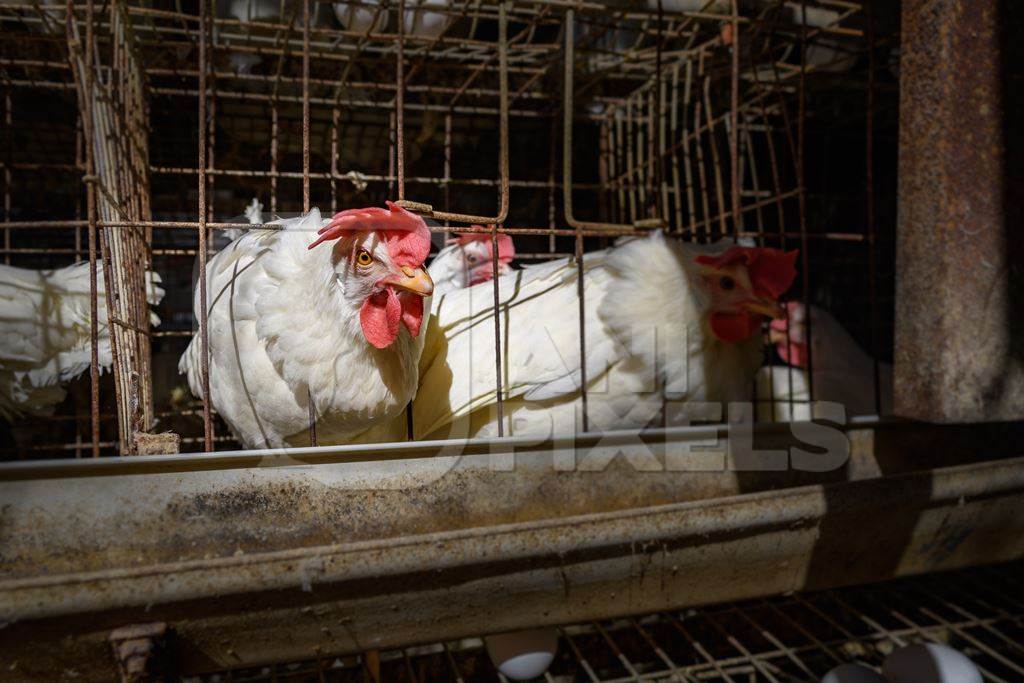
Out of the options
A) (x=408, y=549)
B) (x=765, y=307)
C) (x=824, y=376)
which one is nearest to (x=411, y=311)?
(x=408, y=549)

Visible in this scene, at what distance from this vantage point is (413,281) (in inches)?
38.9

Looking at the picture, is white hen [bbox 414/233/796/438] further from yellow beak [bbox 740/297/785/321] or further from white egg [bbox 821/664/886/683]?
white egg [bbox 821/664/886/683]

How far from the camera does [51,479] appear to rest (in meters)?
0.73

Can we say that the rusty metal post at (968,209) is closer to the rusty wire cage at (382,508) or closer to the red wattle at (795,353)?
the rusty wire cage at (382,508)

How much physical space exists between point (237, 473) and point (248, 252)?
0.60 meters

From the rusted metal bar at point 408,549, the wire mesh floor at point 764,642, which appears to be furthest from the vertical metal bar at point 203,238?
the wire mesh floor at point 764,642

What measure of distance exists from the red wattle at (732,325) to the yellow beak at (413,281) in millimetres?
749

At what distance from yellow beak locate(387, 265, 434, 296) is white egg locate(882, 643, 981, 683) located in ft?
3.83

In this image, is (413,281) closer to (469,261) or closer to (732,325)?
(732,325)

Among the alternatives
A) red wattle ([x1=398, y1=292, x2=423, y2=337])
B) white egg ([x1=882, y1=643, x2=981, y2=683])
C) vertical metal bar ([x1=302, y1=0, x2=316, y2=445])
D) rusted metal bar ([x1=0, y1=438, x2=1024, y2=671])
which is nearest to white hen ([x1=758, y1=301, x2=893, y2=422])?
white egg ([x1=882, y1=643, x2=981, y2=683])

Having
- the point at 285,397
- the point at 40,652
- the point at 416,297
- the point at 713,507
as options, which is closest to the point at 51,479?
the point at 40,652

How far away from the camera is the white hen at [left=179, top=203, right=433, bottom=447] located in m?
1.02

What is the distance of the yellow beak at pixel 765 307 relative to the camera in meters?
1.33

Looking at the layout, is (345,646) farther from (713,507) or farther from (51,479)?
(713,507)
